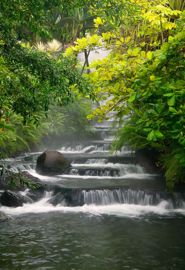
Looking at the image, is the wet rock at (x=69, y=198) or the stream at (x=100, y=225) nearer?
the stream at (x=100, y=225)

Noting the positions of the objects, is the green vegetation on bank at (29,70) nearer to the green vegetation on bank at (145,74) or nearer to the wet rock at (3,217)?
the green vegetation on bank at (145,74)

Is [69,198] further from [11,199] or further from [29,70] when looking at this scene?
[29,70]

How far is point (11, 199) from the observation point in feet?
44.1

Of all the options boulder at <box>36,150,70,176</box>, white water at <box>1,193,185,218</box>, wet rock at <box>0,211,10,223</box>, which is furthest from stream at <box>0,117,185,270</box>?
boulder at <box>36,150,70,176</box>

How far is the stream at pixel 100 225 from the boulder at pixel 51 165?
399 mm

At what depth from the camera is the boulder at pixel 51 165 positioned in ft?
57.6

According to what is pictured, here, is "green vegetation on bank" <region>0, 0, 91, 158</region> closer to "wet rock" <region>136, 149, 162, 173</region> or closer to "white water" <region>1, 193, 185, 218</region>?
"white water" <region>1, 193, 185, 218</region>

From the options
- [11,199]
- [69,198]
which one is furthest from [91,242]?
[11,199]

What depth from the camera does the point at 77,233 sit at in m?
10.6

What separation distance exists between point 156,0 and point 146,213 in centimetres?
625

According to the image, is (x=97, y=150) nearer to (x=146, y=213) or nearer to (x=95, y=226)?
(x=146, y=213)

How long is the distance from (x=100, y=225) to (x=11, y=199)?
353 centimetres

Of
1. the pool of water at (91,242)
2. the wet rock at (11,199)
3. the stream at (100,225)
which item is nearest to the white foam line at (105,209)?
the stream at (100,225)

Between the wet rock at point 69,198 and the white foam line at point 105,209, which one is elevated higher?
the wet rock at point 69,198
